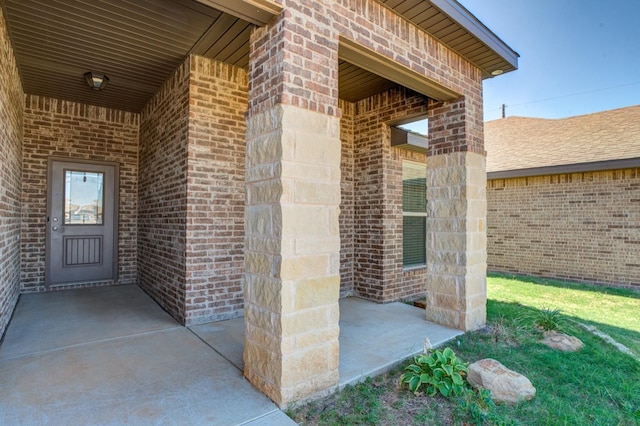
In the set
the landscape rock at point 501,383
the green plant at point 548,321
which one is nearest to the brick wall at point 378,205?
the green plant at point 548,321

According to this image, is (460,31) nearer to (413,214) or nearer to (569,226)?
(413,214)

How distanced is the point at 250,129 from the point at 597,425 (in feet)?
11.1

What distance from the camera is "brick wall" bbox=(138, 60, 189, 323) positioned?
4.31m

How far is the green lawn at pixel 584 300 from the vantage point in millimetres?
4777

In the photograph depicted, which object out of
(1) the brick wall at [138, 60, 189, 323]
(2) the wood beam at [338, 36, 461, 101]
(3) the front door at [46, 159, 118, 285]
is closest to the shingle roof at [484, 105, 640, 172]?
(2) the wood beam at [338, 36, 461, 101]

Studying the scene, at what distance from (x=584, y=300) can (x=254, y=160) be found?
7.13 metres

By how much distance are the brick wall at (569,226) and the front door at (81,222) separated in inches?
379

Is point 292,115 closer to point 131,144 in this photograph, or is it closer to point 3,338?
point 3,338

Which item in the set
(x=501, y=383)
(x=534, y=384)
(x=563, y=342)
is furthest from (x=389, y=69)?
(x=563, y=342)

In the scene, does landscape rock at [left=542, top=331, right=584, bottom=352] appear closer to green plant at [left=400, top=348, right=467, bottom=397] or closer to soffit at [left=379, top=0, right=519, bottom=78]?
green plant at [left=400, top=348, right=467, bottom=397]

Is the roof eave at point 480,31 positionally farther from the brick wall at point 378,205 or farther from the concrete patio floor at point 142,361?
the concrete patio floor at point 142,361

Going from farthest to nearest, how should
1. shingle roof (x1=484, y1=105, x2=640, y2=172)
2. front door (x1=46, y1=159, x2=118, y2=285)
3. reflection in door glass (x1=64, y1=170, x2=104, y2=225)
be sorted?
shingle roof (x1=484, y1=105, x2=640, y2=172)
reflection in door glass (x1=64, y1=170, x2=104, y2=225)
front door (x1=46, y1=159, x2=118, y2=285)

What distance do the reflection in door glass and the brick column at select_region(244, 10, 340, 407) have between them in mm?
4906

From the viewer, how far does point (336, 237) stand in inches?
109
